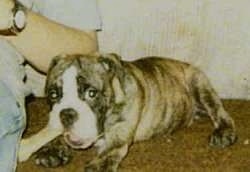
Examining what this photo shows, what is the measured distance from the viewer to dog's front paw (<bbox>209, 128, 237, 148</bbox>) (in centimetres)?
214

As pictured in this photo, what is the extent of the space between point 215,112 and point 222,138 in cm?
16

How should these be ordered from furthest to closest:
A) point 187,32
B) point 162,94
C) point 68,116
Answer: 1. point 187,32
2. point 162,94
3. point 68,116

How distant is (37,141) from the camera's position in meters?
2.09

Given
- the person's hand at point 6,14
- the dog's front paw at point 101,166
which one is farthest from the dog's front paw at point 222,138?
the person's hand at point 6,14

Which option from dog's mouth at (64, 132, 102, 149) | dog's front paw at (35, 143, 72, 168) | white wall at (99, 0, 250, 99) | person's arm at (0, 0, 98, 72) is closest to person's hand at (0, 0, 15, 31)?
person's arm at (0, 0, 98, 72)

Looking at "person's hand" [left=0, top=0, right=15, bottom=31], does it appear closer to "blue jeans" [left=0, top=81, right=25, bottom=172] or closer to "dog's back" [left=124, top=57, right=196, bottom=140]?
"blue jeans" [left=0, top=81, right=25, bottom=172]

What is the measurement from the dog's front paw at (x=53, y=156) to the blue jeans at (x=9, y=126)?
0.24 metres

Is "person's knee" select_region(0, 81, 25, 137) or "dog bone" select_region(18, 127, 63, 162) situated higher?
"person's knee" select_region(0, 81, 25, 137)

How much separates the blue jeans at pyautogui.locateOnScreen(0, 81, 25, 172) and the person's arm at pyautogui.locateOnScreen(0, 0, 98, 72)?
0.16 meters

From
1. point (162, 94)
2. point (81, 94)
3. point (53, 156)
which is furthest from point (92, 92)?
point (162, 94)

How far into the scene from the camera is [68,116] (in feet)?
6.03

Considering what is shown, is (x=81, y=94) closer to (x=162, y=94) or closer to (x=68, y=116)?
(x=68, y=116)

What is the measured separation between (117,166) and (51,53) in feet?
1.31

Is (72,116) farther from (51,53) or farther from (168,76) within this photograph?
(168,76)
